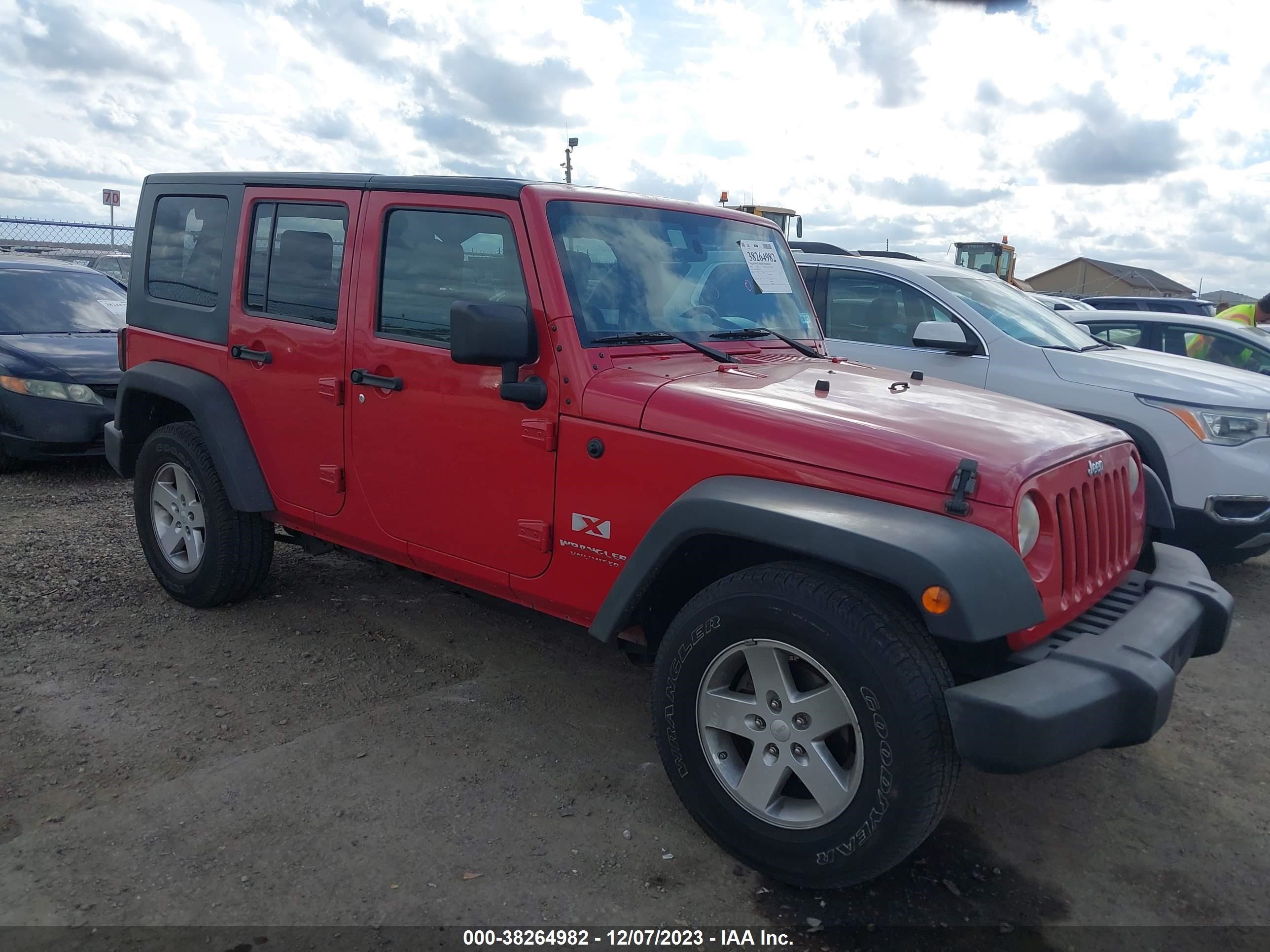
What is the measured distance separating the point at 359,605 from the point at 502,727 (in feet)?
5.03

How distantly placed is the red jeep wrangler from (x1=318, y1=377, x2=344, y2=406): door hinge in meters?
0.02

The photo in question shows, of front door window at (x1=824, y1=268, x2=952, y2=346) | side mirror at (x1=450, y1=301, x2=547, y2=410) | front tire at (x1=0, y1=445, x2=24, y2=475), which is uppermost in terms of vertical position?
front door window at (x1=824, y1=268, x2=952, y2=346)

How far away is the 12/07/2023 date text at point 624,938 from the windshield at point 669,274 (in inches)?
68.7

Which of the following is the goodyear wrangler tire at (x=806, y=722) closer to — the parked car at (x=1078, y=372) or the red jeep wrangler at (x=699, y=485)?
the red jeep wrangler at (x=699, y=485)

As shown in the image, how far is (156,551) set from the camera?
15.6 ft

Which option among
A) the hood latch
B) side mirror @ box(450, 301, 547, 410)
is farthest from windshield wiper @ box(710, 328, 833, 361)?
the hood latch

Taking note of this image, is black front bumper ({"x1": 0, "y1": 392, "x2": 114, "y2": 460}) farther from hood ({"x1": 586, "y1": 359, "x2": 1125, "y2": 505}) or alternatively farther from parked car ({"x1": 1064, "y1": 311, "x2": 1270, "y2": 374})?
parked car ({"x1": 1064, "y1": 311, "x2": 1270, "y2": 374})

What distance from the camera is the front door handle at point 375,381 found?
3.58m

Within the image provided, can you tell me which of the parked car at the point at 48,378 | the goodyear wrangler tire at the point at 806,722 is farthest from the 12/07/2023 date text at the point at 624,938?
the parked car at the point at 48,378

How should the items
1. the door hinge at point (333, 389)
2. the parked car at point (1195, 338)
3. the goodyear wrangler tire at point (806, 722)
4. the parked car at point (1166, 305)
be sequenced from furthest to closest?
the parked car at point (1166, 305) → the parked car at point (1195, 338) → the door hinge at point (333, 389) → the goodyear wrangler tire at point (806, 722)

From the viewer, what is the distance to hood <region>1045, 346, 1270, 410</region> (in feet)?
17.3

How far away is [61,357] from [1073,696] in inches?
292

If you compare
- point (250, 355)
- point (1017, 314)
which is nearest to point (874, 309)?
point (1017, 314)

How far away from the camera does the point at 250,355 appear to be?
4.14 meters
